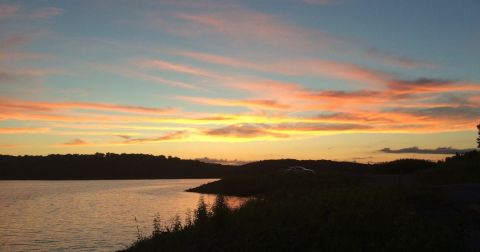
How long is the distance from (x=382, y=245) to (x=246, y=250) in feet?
15.9

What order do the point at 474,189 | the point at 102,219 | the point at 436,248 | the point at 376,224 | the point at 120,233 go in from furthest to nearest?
the point at 102,219 → the point at 120,233 → the point at 474,189 → the point at 376,224 → the point at 436,248

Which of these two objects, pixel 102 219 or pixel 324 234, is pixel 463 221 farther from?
pixel 102 219

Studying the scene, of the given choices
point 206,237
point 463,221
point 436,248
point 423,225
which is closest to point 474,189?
point 463,221

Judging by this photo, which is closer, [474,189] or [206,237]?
[206,237]

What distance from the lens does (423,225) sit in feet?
58.5

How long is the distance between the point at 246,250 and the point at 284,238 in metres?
1.52

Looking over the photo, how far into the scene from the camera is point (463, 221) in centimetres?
1928

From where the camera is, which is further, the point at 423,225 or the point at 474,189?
the point at 474,189

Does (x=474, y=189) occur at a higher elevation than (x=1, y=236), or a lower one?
higher

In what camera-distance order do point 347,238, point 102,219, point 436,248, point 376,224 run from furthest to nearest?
point 102,219 → point 376,224 → point 347,238 → point 436,248

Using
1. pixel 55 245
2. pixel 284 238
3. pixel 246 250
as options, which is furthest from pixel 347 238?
pixel 55 245

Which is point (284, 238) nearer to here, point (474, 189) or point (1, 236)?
point (474, 189)

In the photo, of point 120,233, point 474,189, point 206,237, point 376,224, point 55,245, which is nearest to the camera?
point 376,224

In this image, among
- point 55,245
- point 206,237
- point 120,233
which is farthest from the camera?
point 120,233
